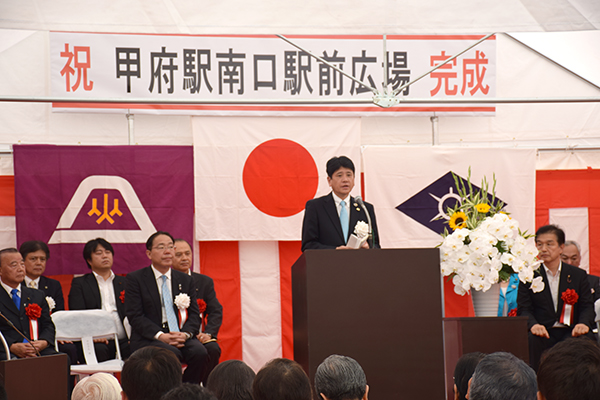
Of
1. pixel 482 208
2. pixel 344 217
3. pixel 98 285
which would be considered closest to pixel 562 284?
pixel 482 208

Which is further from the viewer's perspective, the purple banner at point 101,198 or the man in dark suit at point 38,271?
the purple banner at point 101,198

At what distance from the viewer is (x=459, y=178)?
5664 millimetres

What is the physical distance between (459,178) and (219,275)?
2.18 m

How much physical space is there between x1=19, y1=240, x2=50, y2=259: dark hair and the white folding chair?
0.64m

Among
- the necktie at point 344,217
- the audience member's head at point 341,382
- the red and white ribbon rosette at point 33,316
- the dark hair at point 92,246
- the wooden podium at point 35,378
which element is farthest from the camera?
the dark hair at point 92,246

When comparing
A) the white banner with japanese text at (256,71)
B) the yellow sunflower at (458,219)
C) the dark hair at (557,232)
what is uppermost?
the white banner with japanese text at (256,71)

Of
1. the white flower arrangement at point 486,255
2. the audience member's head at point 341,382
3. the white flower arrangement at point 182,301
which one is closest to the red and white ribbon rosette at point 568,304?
the white flower arrangement at point 486,255

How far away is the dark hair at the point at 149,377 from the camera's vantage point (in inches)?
81.3

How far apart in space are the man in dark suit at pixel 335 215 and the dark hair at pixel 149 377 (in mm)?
1461

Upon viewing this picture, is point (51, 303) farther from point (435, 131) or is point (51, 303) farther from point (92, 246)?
point (435, 131)

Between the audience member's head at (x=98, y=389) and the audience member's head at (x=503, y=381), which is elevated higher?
the audience member's head at (x=503, y=381)

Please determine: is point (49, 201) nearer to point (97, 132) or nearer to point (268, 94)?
point (97, 132)

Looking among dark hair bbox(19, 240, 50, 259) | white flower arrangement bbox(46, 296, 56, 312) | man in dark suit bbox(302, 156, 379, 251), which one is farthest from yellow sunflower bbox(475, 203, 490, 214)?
dark hair bbox(19, 240, 50, 259)

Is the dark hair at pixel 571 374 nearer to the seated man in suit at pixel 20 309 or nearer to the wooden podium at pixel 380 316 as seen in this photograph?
the wooden podium at pixel 380 316
